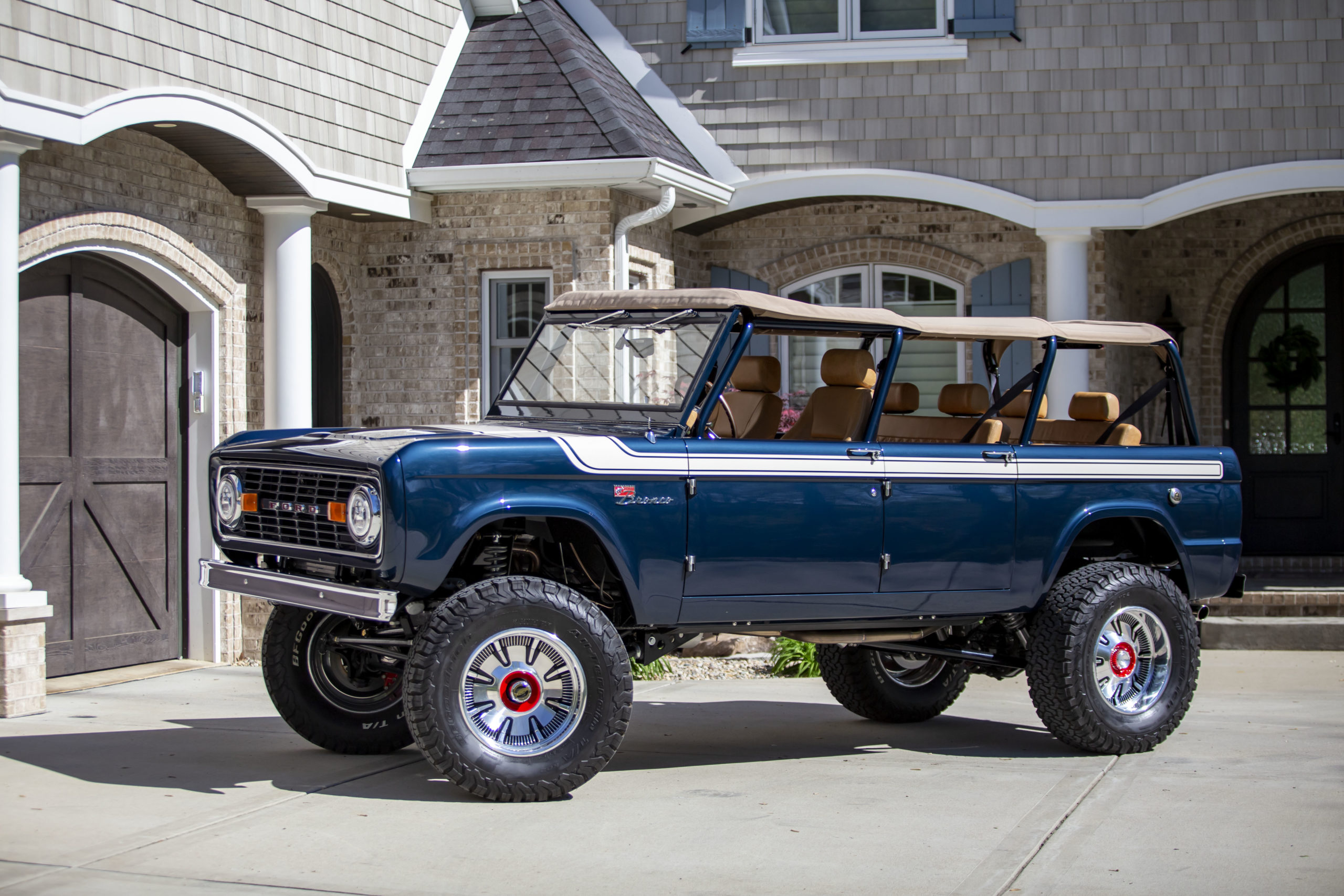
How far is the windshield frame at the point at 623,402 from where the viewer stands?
6.52 metres

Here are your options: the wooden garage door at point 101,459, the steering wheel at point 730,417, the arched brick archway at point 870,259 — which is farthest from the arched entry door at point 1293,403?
the wooden garage door at point 101,459

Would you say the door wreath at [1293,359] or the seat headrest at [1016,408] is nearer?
the seat headrest at [1016,408]

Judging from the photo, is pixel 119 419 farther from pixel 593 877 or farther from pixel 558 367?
pixel 593 877

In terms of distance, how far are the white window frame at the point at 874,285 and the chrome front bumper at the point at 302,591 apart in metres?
7.16

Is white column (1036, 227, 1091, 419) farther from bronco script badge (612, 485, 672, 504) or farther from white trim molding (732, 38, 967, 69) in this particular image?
bronco script badge (612, 485, 672, 504)

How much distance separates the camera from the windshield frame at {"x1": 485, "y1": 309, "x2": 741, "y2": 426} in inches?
257

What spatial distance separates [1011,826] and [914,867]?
70cm

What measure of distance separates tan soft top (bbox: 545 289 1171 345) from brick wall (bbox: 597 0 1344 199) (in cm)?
439

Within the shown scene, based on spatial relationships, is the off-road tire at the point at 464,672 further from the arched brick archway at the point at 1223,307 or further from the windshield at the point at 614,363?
the arched brick archway at the point at 1223,307

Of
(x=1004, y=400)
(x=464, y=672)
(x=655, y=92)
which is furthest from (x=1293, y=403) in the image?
(x=464, y=672)

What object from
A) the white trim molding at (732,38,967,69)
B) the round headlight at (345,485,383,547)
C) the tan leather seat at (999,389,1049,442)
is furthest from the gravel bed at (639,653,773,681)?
the white trim molding at (732,38,967,69)

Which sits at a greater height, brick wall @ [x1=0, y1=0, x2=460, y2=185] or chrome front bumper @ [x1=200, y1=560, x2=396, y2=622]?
brick wall @ [x1=0, y1=0, x2=460, y2=185]

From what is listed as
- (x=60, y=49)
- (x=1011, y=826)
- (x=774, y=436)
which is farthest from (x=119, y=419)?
(x=1011, y=826)

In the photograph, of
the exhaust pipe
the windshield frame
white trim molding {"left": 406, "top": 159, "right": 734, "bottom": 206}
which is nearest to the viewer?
the windshield frame
